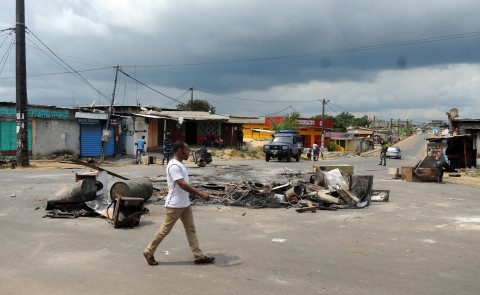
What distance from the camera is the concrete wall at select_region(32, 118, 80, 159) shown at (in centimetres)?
2745

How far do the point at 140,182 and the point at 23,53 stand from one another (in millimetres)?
14873

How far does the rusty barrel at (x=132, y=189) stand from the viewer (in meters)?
10.5

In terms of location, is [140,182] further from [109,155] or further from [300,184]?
[109,155]

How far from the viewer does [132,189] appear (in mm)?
10844

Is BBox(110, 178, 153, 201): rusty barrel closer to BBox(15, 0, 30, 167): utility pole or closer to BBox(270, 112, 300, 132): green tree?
BBox(15, 0, 30, 167): utility pole

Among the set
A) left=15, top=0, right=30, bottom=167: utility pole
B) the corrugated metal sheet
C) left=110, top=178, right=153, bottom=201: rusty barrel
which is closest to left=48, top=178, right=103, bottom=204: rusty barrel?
left=110, top=178, right=153, bottom=201: rusty barrel

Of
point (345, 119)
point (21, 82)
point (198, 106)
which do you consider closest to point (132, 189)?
point (21, 82)

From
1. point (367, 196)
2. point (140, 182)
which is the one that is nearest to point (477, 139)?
point (367, 196)

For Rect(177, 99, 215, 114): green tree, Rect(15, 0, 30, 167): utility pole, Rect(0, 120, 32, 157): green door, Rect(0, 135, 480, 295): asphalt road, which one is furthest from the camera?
Rect(177, 99, 215, 114): green tree

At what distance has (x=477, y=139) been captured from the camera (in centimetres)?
3525

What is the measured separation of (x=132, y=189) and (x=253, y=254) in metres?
5.14

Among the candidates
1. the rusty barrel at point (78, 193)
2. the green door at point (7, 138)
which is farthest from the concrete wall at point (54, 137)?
the rusty barrel at point (78, 193)

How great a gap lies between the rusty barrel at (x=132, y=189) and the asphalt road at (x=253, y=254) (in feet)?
1.54

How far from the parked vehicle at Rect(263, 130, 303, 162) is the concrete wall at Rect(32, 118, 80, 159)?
14.0 metres
